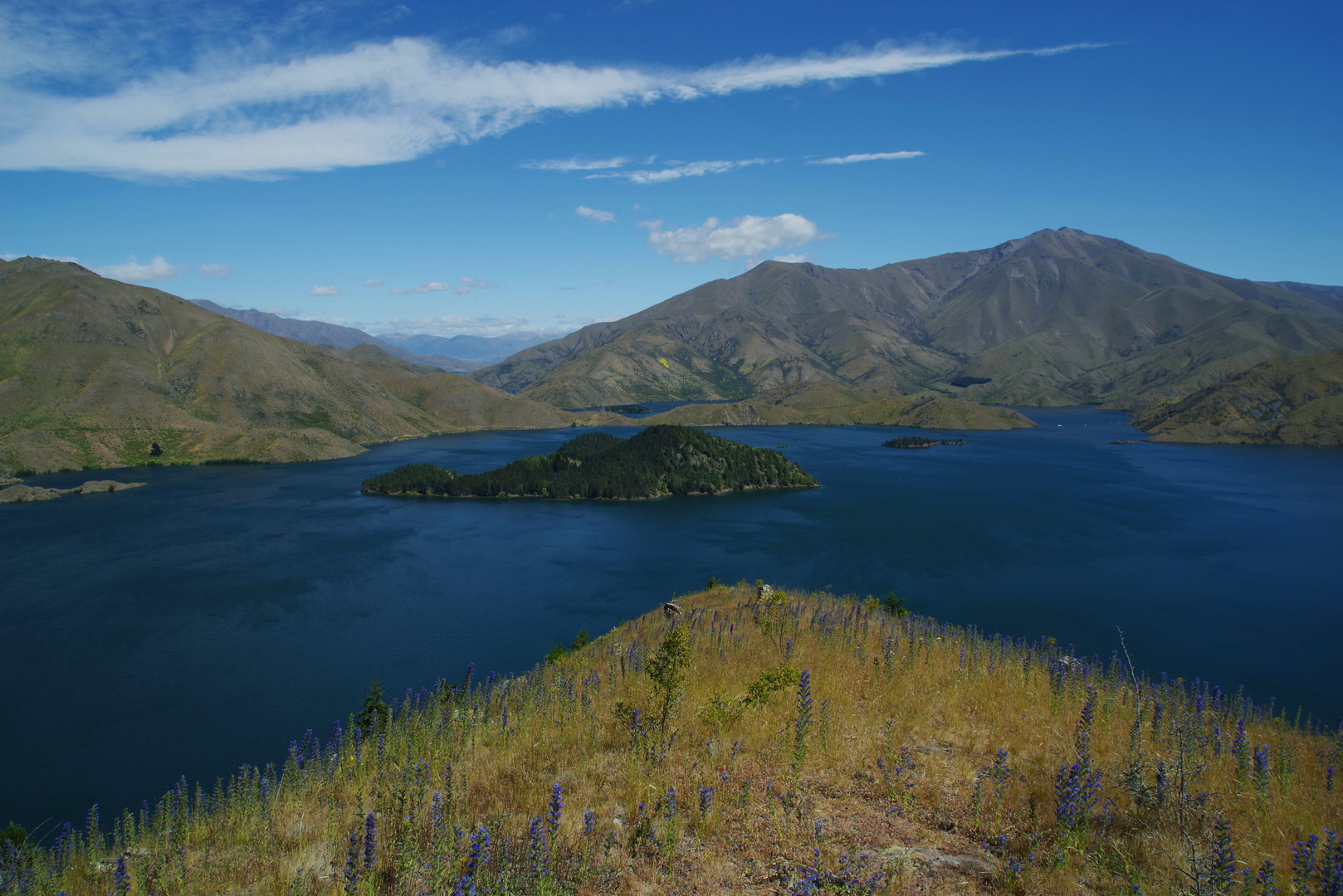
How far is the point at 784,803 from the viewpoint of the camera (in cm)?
805

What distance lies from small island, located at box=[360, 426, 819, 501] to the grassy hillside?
105619mm

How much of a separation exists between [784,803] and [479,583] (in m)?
61.4

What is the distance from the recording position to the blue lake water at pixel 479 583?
3853 cm

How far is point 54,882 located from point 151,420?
18801 centimetres

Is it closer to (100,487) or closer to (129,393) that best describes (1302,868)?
(100,487)

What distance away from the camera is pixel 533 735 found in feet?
37.8

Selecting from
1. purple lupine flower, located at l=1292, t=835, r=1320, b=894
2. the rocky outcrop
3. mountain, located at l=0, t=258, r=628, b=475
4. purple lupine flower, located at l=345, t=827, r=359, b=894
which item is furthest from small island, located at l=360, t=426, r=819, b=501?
purple lupine flower, located at l=1292, t=835, r=1320, b=894

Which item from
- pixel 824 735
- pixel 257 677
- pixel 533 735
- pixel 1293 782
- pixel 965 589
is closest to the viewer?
pixel 1293 782

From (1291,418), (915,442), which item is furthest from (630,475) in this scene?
(1291,418)

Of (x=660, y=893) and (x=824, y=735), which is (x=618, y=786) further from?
(x=824, y=735)

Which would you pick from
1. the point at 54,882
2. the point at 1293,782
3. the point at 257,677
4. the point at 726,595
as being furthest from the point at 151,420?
the point at 1293,782

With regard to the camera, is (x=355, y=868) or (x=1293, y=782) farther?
(x=1293, y=782)

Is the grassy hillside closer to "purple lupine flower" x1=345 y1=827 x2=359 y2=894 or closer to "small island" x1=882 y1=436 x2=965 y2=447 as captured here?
"purple lupine flower" x1=345 y1=827 x2=359 y2=894

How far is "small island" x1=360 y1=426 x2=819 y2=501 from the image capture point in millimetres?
118312
